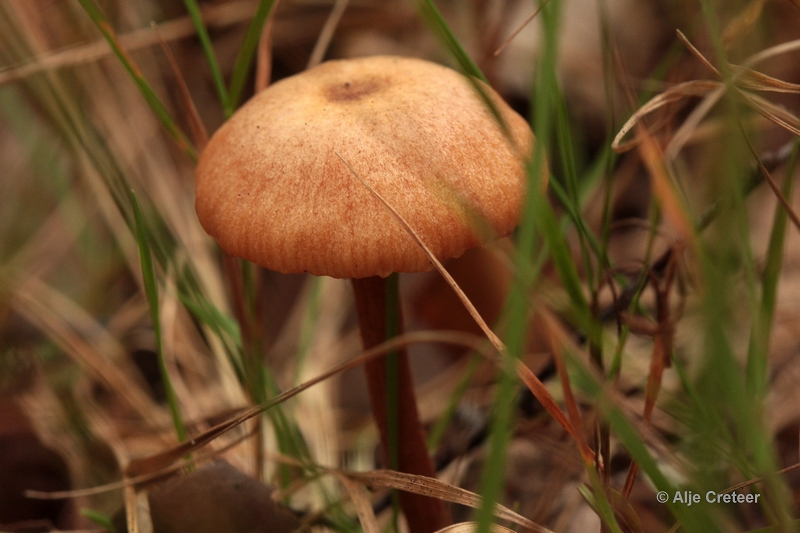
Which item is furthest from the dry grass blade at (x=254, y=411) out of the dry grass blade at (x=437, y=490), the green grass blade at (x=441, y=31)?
the green grass blade at (x=441, y=31)

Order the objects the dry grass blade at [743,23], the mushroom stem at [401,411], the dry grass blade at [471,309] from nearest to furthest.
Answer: the dry grass blade at [471,309]
the dry grass blade at [743,23]
the mushroom stem at [401,411]

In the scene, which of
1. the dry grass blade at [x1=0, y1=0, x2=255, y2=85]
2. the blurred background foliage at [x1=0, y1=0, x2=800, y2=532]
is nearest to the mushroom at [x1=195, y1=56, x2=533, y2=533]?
the blurred background foliage at [x1=0, y1=0, x2=800, y2=532]

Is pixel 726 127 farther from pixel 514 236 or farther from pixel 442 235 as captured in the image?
pixel 514 236

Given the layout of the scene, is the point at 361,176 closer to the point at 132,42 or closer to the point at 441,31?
the point at 441,31

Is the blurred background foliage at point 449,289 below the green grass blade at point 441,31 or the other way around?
below

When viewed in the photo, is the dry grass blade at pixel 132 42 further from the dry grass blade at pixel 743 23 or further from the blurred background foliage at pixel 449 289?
the dry grass blade at pixel 743 23

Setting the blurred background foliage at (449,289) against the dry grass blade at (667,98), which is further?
the dry grass blade at (667,98)

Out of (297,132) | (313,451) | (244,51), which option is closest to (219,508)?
(313,451)
